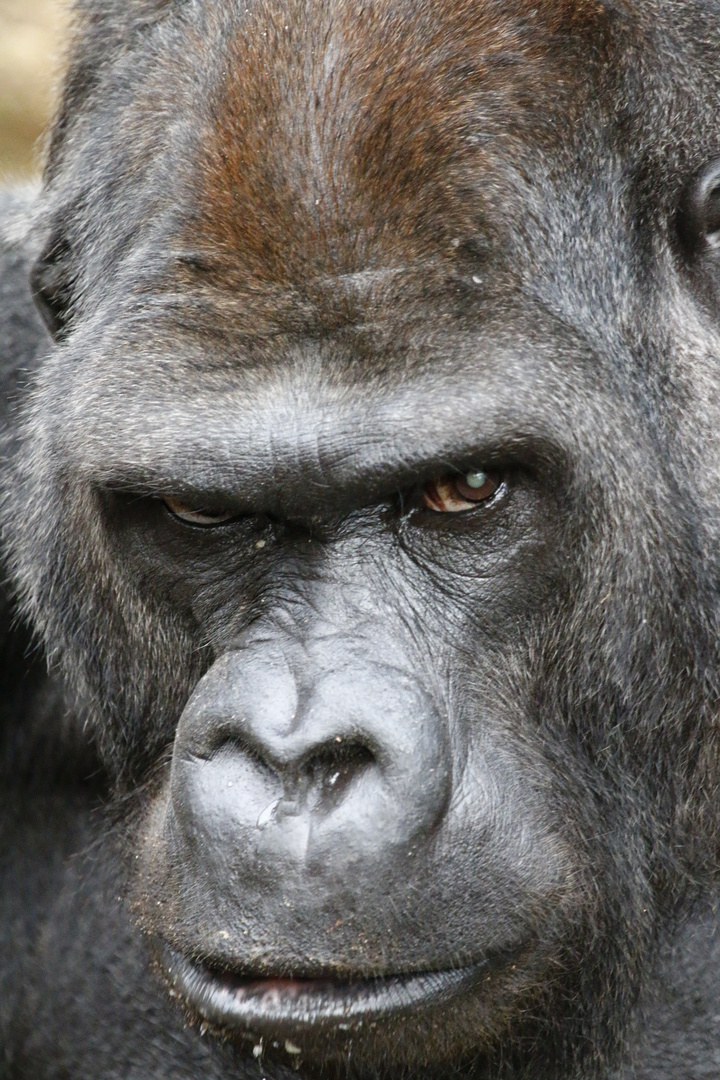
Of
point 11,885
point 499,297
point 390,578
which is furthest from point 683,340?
point 11,885

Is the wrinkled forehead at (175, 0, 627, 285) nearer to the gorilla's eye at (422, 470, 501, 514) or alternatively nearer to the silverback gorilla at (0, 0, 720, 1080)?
the silverback gorilla at (0, 0, 720, 1080)

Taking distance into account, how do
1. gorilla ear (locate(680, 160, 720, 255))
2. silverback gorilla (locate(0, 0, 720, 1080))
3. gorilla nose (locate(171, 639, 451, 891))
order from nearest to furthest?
gorilla nose (locate(171, 639, 451, 891))
silverback gorilla (locate(0, 0, 720, 1080))
gorilla ear (locate(680, 160, 720, 255))

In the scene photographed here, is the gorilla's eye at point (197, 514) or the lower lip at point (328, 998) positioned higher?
the gorilla's eye at point (197, 514)

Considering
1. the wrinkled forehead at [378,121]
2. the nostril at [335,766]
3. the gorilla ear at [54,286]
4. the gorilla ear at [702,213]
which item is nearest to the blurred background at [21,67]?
the gorilla ear at [54,286]

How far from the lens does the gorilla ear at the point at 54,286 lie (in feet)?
14.0

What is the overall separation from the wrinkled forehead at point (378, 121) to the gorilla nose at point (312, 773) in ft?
3.20

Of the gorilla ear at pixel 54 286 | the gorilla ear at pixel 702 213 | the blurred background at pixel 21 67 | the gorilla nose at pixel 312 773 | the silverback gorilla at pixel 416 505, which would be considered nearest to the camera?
the gorilla nose at pixel 312 773

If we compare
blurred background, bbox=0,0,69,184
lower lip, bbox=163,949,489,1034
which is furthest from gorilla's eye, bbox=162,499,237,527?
blurred background, bbox=0,0,69,184

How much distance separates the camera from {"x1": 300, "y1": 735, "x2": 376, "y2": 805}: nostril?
10.1ft

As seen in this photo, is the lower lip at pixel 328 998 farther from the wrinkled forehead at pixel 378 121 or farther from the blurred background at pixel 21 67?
the blurred background at pixel 21 67

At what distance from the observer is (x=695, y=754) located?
3717 millimetres

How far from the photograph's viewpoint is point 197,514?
368 cm

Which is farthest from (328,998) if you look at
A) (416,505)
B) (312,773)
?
(416,505)

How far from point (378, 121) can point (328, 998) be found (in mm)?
1958
